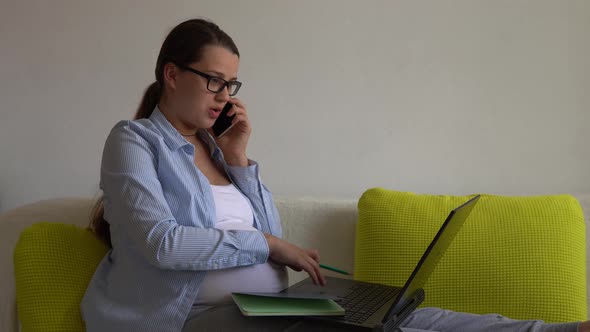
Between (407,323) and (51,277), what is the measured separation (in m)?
0.84

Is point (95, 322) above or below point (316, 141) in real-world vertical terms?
below

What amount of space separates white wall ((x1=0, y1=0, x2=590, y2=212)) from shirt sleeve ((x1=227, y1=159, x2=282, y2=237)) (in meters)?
0.46

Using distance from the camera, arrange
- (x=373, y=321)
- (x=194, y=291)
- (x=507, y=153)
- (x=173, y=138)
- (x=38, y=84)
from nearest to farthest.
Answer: (x=373, y=321), (x=194, y=291), (x=173, y=138), (x=507, y=153), (x=38, y=84)

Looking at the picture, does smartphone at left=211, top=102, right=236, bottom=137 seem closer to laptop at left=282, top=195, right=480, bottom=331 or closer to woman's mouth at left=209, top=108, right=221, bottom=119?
woman's mouth at left=209, top=108, right=221, bottom=119

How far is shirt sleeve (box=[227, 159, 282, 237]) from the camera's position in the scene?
5.52 feet

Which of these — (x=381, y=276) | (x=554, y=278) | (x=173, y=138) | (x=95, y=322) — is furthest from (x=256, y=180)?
(x=554, y=278)

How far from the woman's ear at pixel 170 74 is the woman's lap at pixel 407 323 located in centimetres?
54

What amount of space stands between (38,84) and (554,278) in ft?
5.82

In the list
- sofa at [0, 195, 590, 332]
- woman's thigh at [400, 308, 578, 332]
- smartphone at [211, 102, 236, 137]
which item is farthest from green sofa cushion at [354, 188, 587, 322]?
smartphone at [211, 102, 236, 137]

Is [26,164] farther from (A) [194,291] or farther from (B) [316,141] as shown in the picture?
(A) [194,291]

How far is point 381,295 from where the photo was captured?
146 centimetres

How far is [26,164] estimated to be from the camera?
2.26 meters

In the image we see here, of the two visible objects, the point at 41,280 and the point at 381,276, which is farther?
the point at 381,276

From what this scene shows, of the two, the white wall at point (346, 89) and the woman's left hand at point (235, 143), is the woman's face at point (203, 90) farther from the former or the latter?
the white wall at point (346, 89)
